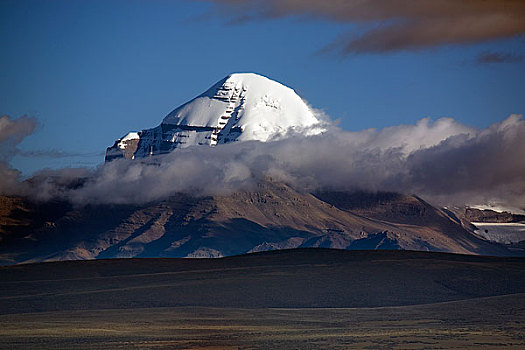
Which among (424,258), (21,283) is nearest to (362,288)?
(424,258)

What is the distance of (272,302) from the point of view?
445 ft

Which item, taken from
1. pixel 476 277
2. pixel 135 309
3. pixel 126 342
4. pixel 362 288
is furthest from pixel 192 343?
pixel 476 277

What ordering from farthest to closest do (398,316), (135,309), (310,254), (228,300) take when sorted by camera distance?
(310,254), (228,300), (135,309), (398,316)

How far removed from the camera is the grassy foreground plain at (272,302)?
86.1m

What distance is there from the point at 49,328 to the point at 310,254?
3705 inches

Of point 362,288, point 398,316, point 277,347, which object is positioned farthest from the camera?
point 362,288

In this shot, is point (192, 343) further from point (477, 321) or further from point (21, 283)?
point (21, 283)

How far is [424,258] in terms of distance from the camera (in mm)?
173625

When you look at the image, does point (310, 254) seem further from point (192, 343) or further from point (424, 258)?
point (192, 343)

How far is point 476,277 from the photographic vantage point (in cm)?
15512

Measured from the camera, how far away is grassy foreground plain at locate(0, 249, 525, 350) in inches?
3388

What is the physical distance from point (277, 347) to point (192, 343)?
293 inches

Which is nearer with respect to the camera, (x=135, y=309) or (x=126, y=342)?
(x=126, y=342)

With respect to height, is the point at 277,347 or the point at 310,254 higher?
the point at 310,254
